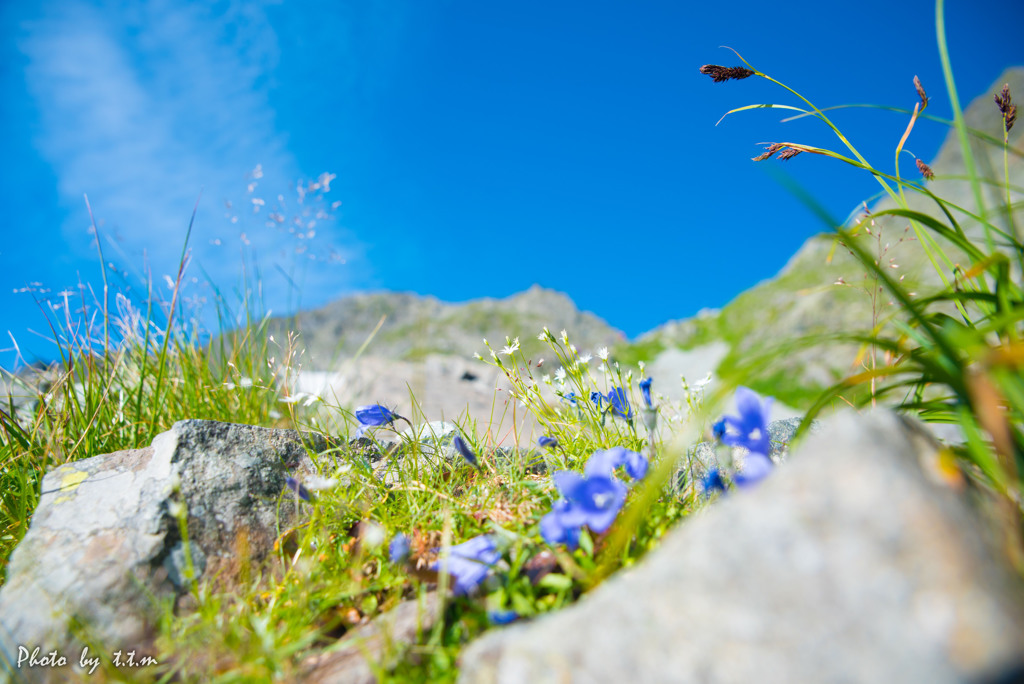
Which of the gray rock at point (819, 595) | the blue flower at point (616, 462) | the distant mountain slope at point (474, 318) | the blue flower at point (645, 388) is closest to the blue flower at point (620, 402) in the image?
the blue flower at point (645, 388)

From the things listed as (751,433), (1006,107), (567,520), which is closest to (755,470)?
(751,433)

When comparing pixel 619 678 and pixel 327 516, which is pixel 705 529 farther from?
pixel 327 516

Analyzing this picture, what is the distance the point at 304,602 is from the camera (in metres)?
1.81

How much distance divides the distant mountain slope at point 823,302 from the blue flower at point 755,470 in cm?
26

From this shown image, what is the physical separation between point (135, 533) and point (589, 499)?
1.81m

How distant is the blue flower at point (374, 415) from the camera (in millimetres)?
2613

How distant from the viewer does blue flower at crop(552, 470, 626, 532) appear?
1714 mm

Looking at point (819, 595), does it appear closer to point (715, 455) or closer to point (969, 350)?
point (969, 350)

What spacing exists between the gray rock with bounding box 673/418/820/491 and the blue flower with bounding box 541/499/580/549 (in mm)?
696

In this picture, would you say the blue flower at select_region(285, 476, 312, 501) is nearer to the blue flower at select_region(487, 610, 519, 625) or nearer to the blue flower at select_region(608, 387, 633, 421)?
the blue flower at select_region(487, 610, 519, 625)

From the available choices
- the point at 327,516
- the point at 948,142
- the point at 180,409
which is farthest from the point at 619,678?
the point at 948,142

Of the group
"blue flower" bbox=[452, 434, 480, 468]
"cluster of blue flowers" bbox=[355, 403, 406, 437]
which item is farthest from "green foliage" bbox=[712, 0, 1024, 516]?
"cluster of blue flowers" bbox=[355, 403, 406, 437]

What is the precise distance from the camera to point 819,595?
103 centimetres

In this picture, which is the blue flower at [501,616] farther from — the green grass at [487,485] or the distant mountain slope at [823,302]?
the distant mountain slope at [823,302]
